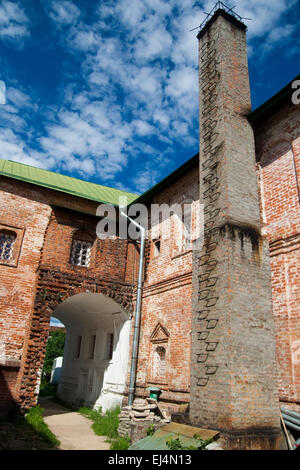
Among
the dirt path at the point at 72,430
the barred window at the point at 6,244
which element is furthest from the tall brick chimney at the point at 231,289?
the barred window at the point at 6,244

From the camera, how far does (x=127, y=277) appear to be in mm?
13047

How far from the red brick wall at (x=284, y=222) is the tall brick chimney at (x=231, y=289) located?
0.35m

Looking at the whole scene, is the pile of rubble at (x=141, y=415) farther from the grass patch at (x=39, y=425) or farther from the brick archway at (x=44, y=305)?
the brick archway at (x=44, y=305)

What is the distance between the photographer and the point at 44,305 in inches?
442

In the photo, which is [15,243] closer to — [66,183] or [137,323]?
[66,183]

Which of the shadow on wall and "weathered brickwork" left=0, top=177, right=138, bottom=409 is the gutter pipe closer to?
"weathered brickwork" left=0, top=177, right=138, bottom=409

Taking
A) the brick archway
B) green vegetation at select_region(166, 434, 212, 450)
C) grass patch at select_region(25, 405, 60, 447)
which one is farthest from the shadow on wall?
green vegetation at select_region(166, 434, 212, 450)

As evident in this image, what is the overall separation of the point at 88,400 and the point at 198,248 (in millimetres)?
9339

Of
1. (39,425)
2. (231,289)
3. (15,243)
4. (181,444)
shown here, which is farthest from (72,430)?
(231,289)

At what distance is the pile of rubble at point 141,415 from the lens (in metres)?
8.71

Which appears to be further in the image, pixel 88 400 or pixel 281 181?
pixel 88 400

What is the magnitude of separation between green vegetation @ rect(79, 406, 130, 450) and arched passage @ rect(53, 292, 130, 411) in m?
0.40
